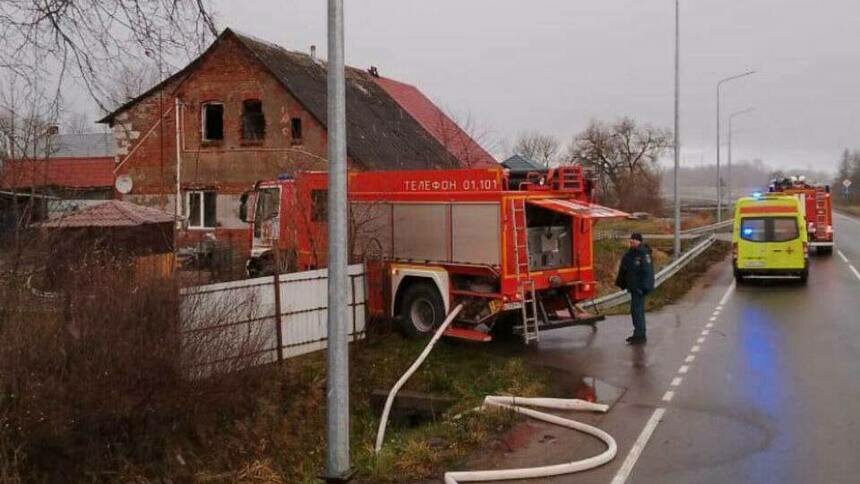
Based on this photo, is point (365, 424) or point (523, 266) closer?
point (365, 424)

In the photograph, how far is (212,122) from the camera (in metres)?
29.3

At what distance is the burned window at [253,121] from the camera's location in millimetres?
28422

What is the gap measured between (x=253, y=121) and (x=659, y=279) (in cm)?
1500

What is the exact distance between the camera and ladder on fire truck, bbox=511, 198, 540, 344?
40.6 ft

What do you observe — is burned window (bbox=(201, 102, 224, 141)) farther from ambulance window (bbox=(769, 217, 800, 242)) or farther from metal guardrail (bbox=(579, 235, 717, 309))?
ambulance window (bbox=(769, 217, 800, 242))

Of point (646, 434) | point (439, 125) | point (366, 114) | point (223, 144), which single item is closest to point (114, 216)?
point (223, 144)

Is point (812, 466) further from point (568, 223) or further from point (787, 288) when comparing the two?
point (787, 288)

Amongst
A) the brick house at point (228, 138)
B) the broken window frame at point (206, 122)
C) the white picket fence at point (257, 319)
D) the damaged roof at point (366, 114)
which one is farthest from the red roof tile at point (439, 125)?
the white picket fence at point (257, 319)

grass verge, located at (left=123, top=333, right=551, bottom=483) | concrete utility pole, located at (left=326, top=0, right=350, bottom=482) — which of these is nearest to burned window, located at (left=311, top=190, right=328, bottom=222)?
grass verge, located at (left=123, top=333, right=551, bottom=483)

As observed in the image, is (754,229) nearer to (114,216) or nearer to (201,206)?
(114,216)

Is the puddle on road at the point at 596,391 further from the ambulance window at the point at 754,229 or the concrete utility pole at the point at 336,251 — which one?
the ambulance window at the point at 754,229

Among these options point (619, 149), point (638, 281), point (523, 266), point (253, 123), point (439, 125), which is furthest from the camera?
point (619, 149)

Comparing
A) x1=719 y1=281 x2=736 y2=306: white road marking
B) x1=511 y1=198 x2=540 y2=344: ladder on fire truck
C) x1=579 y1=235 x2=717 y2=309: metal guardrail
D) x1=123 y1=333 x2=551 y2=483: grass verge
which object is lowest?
x1=123 y1=333 x2=551 y2=483: grass verge

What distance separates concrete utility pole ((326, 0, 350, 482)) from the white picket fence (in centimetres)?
253
